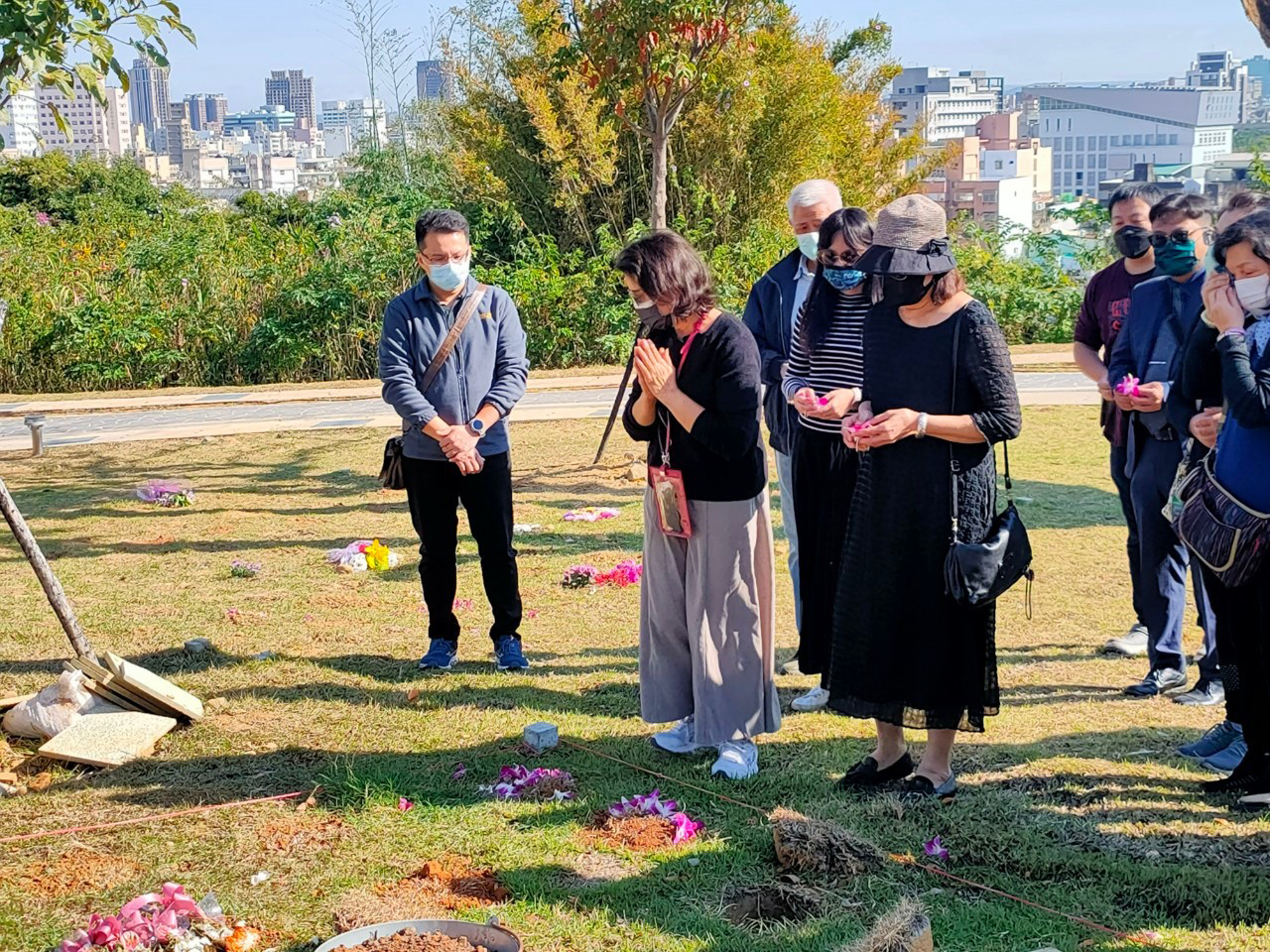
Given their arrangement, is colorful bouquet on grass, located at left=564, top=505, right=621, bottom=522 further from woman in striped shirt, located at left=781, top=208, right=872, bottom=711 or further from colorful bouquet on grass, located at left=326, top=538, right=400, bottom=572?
woman in striped shirt, located at left=781, top=208, right=872, bottom=711

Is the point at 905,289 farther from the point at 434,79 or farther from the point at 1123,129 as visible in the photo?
the point at 1123,129

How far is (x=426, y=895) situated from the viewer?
4059 millimetres

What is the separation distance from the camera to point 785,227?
2067 cm

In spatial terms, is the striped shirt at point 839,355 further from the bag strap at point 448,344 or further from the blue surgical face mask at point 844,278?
the bag strap at point 448,344

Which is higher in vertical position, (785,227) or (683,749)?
(785,227)

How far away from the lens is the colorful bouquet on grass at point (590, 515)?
380 inches

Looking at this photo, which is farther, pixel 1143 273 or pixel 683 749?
pixel 1143 273

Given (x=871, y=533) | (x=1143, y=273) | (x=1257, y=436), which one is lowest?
(x=871, y=533)

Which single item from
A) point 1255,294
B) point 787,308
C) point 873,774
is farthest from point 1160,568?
point 787,308

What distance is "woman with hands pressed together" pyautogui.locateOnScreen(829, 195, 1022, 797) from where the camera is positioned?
4.31m

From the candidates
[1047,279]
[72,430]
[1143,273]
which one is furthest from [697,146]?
[1143,273]

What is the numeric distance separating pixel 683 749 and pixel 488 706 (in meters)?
1.08

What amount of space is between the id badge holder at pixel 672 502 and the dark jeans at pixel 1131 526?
216 cm

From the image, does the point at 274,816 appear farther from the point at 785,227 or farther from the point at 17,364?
the point at 785,227
